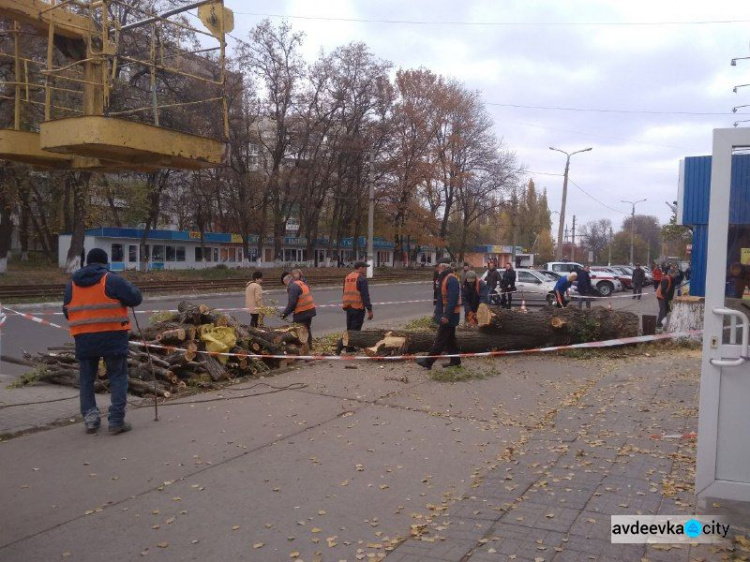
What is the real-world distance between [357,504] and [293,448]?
4.60ft

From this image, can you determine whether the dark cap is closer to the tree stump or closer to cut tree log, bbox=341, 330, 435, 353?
cut tree log, bbox=341, 330, 435, 353

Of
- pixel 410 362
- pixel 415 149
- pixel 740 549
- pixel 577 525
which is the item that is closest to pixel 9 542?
pixel 577 525

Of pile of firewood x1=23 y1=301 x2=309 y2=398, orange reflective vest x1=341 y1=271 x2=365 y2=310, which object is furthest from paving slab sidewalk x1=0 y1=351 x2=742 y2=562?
orange reflective vest x1=341 y1=271 x2=365 y2=310

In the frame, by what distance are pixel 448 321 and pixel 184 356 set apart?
381 cm

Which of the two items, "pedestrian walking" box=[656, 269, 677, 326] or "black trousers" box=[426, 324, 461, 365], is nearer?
"black trousers" box=[426, 324, 461, 365]

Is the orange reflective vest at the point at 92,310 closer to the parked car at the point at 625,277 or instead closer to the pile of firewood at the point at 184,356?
the pile of firewood at the point at 184,356

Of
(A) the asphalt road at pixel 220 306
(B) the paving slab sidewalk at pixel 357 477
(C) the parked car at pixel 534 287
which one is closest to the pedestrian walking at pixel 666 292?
(A) the asphalt road at pixel 220 306

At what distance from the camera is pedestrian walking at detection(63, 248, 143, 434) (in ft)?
19.6

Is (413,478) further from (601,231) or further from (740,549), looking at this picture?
(601,231)

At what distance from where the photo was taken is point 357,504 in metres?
4.45

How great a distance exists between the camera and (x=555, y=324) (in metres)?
11.1

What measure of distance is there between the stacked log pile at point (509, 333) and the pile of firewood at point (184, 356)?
1853 millimetres

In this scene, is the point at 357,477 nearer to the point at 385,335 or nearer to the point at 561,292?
the point at 385,335

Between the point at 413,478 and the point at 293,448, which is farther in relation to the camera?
the point at 293,448
